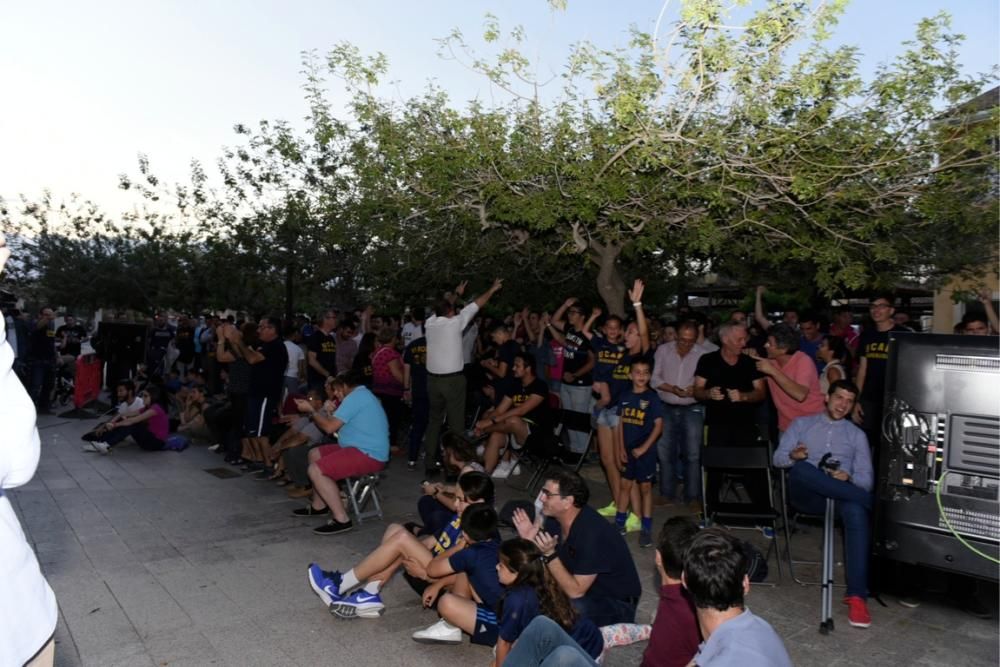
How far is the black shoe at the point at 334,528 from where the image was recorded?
6.91 m

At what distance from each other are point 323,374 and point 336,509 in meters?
4.63

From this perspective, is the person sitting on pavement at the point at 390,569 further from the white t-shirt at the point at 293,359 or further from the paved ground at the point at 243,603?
the white t-shirt at the point at 293,359

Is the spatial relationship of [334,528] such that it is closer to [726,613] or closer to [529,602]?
[529,602]

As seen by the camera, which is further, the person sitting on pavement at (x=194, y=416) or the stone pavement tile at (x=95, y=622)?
the person sitting on pavement at (x=194, y=416)

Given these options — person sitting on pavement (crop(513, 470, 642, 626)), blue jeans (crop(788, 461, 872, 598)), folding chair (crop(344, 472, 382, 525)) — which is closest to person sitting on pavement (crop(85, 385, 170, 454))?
folding chair (crop(344, 472, 382, 525))

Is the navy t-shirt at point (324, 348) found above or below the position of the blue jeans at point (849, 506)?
above

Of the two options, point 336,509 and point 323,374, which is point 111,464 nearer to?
point 323,374

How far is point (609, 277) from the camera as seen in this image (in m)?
9.57

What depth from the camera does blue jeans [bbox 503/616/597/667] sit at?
3432mm

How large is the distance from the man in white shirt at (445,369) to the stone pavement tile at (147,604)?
13.3 ft

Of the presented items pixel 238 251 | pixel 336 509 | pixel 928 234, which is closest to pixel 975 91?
pixel 928 234

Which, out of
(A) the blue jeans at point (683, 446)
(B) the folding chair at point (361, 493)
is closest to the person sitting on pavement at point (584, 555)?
(B) the folding chair at point (361, 493)

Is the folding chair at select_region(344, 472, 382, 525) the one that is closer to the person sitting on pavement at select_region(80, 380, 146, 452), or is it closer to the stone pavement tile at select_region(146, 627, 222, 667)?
the stone pavement tile at select_region(146, 627, 222, 667)

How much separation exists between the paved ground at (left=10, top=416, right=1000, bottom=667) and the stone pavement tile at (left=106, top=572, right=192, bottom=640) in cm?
1
